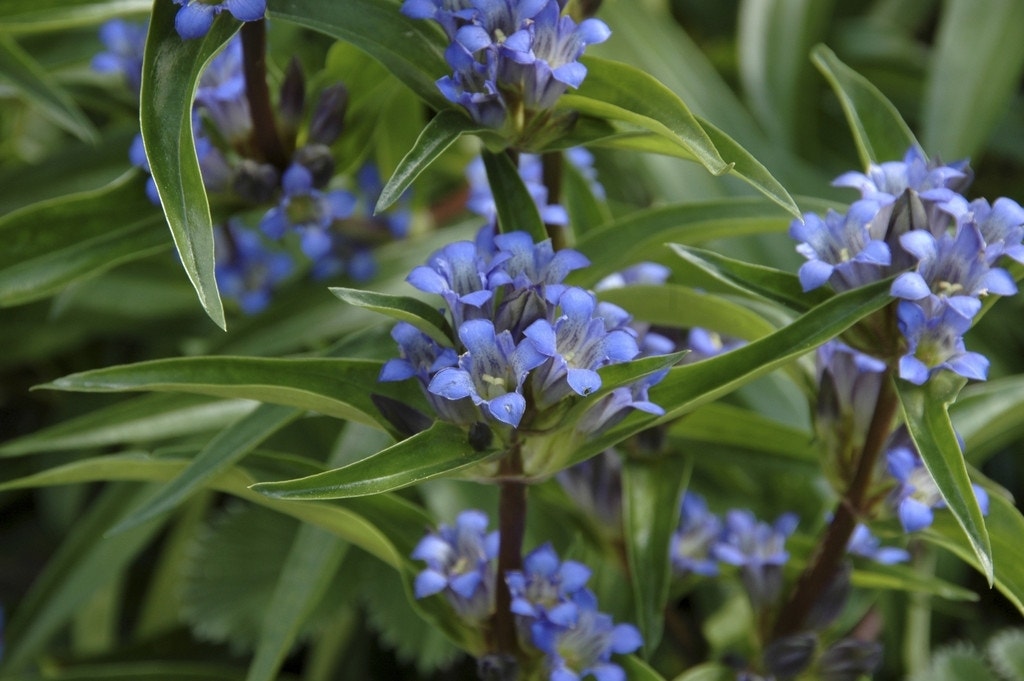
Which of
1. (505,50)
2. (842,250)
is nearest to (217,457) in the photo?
(505,50)

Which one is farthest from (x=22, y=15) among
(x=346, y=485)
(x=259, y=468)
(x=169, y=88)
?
(x=346, y=485)

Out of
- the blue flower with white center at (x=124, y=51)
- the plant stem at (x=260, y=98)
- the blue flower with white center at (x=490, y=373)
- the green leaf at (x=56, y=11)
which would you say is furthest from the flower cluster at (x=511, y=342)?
the blue flower with white center at (x=124, y=51)

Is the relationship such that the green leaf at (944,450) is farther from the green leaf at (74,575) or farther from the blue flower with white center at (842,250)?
the green leaf at (74,575)

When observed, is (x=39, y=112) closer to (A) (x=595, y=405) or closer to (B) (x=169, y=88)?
(B) (x=169, y=88)

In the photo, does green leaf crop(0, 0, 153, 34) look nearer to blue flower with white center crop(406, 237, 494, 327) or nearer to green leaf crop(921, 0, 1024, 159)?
blue flower with white center crop(406, 237, 494, 327)

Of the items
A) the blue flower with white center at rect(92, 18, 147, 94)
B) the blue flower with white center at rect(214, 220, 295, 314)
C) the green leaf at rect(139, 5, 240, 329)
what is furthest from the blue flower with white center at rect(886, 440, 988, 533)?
the blue flower with white center at rect(92, 18, 147, 94)

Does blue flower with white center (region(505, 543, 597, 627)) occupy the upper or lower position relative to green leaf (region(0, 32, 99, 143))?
lower

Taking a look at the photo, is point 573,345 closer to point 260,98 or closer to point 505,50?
point 505,50
